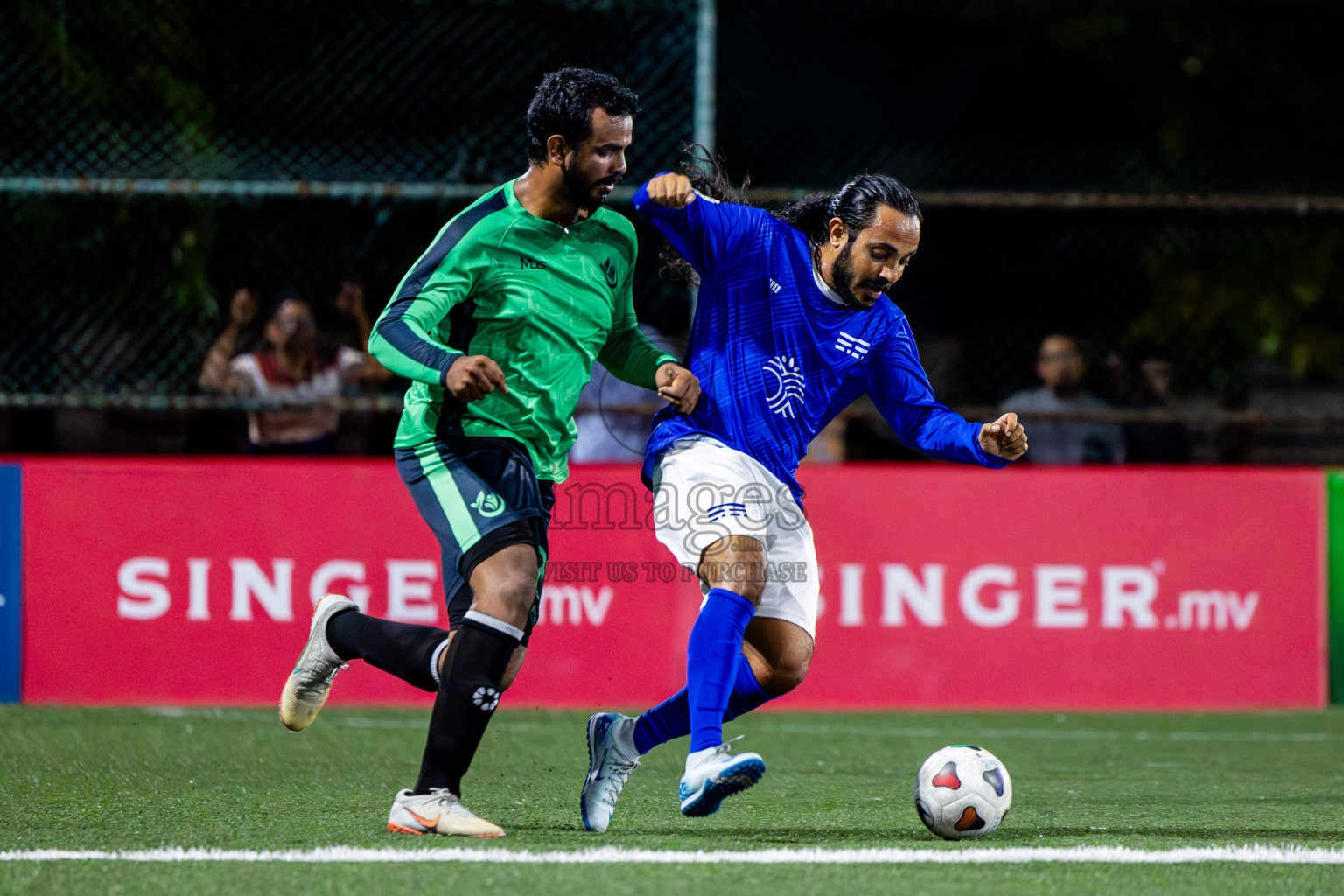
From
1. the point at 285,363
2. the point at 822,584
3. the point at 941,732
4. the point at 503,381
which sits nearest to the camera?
the point at 503,381

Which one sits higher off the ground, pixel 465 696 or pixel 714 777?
pixel 465 696

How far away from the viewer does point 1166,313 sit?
7.97 metres

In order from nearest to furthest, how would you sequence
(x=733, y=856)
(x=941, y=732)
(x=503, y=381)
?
(x=733, y=856)
(x=503, y=381)
(x=941, y=732)

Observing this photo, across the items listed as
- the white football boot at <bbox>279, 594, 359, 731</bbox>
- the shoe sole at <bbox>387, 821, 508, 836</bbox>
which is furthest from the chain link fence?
the shoe sole at <bbox>387, 821, 508, 836</bbox>

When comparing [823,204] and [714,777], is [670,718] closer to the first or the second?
[714,777]

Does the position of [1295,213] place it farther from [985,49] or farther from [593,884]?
[593,884]

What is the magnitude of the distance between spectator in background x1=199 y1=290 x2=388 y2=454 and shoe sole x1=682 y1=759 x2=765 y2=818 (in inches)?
163

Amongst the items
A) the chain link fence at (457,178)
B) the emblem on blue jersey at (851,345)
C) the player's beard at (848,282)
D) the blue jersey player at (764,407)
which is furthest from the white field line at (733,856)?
the chain link fence at (457,178)

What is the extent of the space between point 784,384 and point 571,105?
887 mm

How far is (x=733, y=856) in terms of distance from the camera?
11.0ft

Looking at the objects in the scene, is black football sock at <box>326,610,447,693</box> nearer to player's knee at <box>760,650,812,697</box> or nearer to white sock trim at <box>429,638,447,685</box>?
white sock trim at <box>429,638,447,685</box>

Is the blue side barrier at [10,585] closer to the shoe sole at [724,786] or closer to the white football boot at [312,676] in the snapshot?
the white football boot at [312,676]

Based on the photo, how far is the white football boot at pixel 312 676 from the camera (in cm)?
425

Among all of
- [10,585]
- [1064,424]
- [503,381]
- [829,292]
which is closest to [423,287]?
[503,381]
